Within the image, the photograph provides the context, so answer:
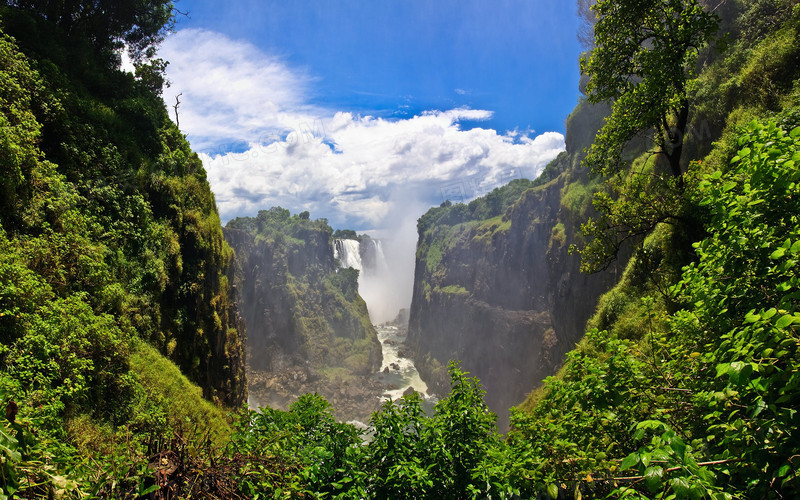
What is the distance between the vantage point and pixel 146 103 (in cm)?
1933

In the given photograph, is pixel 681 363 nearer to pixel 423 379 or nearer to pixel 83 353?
pixel 83 353

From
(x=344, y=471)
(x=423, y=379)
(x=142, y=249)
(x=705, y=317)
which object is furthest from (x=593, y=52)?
(x=423, y=379)

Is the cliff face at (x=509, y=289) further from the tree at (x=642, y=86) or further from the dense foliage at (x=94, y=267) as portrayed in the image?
the dense foliage at (x=94, y=267)

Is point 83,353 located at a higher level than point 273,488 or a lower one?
higher

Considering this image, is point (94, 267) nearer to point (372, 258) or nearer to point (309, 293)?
point (309, 293)

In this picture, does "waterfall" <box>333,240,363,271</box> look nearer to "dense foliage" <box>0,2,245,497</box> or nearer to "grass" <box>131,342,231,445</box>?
"dense foliage" <box>0,2,245,497</box>

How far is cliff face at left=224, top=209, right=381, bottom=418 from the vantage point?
206 ft

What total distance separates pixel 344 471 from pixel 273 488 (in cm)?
94

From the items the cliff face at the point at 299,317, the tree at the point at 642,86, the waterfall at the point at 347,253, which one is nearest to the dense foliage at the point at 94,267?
the tree at the point at 642,86

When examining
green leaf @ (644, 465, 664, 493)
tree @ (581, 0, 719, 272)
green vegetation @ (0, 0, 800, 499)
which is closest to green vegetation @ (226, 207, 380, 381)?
green vegetation @ (0, 0, 800, 499)

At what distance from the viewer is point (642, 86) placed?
29.0 ft

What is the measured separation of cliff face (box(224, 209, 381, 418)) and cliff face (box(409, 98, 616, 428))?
15.4m

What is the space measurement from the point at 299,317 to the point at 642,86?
71469 millimetres

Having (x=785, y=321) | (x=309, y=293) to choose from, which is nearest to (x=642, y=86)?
(x=785, y=321)
